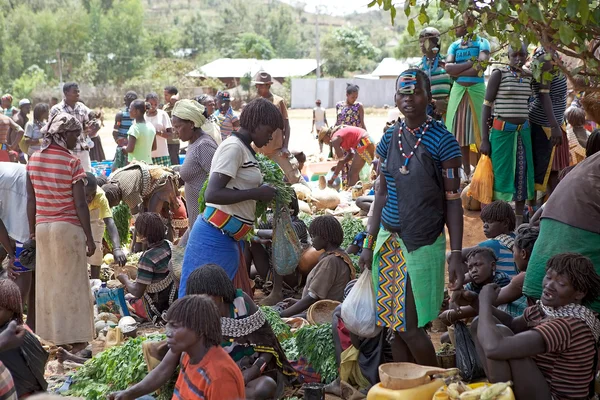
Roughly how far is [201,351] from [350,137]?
9249 millimetres

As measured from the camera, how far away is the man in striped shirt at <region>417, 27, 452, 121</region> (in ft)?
27.6

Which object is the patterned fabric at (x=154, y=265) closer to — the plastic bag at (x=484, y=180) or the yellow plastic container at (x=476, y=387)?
the plastic bag at (x=484, y=180)

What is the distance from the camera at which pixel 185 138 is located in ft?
22.0

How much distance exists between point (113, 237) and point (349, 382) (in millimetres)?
3330

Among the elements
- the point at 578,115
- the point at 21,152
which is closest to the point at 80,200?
the point at 578,115

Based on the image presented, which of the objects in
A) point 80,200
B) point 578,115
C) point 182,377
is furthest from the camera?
point 578,115

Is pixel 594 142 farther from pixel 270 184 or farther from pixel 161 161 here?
pixel 161 161

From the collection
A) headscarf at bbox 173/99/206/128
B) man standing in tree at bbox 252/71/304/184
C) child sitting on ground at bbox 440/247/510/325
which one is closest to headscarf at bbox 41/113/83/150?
headscarf at bbox 173/99/206/128

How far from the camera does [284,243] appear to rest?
6.01 m

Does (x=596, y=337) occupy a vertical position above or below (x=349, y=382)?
above

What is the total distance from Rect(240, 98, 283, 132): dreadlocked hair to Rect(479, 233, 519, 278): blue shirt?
174cm

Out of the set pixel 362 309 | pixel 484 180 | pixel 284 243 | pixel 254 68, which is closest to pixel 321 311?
pixel 284 243

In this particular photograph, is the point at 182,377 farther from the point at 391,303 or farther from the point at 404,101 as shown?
the point at 404,101

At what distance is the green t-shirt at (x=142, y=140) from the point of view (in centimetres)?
1111
